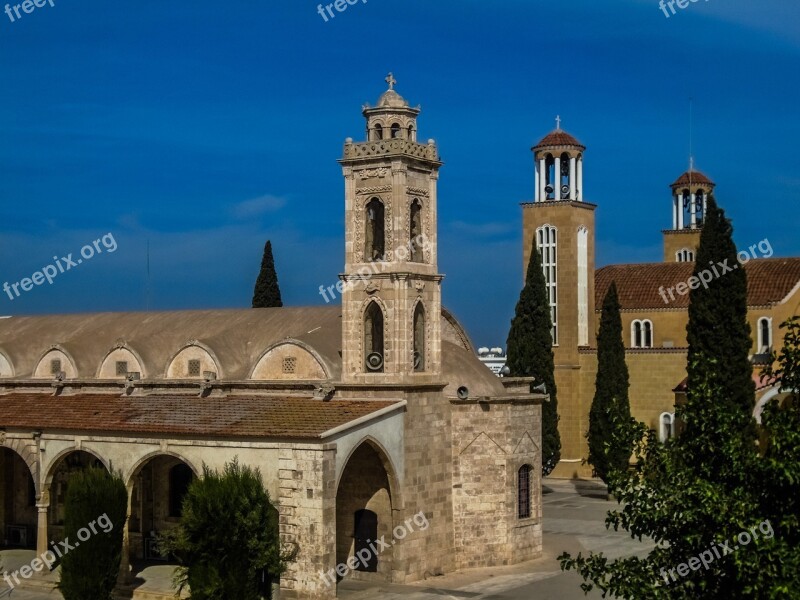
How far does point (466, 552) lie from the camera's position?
31.9 m

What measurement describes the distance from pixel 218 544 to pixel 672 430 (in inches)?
1164

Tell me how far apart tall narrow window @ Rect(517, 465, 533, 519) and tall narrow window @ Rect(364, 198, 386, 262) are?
736cm

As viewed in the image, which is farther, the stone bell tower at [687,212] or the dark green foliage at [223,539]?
the stone bell tower at [687,212]

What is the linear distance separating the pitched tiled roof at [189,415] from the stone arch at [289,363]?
138 cm

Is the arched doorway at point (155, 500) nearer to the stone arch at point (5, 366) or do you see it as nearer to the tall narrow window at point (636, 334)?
the stone arch at point (5, 366)

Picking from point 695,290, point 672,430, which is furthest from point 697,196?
point 695,290

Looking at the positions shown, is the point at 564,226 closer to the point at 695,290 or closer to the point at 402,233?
the point at 695,290

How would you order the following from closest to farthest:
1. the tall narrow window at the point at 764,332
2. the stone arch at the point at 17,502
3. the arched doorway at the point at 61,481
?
the arched doorway at the point at 61,481, the stone arch at the point at 17,502, the tall narrow window at the point at 764,332

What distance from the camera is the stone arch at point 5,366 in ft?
131

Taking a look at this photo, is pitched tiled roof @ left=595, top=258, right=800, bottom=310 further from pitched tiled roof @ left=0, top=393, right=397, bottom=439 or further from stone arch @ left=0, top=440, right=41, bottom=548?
stone arch @ left=0, top=440, right=41, bottom=548

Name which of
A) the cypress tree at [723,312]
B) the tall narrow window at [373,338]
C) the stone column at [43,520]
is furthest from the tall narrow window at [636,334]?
the stone column at [43,520]

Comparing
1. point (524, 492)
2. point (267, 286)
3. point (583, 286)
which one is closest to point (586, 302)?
point (583, 286)

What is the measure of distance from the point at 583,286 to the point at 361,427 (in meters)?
28.4

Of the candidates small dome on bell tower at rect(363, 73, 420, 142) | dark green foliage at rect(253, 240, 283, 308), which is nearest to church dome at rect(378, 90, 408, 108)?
small dome on bell tower at rect(363, 73, 420, 142)
